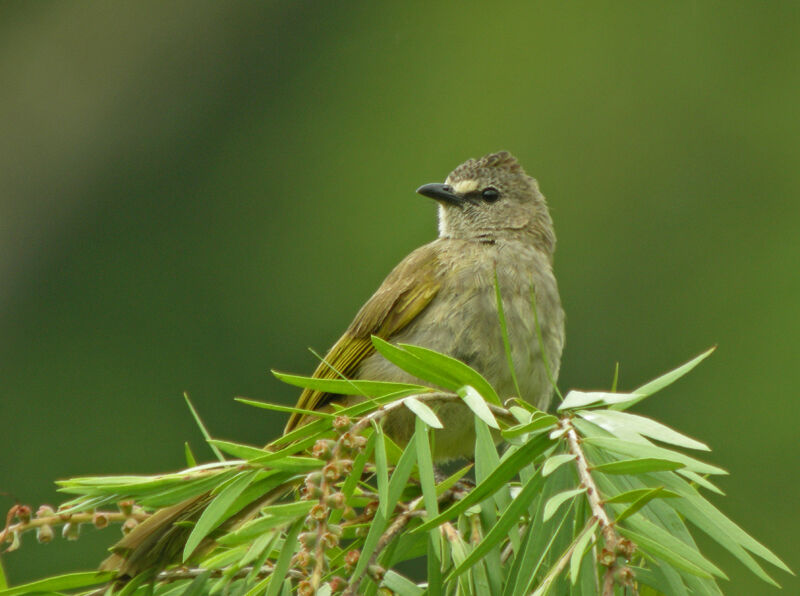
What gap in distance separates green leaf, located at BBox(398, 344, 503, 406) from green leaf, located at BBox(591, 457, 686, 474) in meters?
0.32

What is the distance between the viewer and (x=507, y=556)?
85.3 inches

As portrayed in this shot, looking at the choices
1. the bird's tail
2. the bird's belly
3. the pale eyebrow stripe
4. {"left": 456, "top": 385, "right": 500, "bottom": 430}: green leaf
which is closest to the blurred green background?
the pale eyebrow stripe

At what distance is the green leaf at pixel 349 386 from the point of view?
204 cm

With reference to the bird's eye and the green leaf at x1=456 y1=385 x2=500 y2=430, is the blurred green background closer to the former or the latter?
the bird's eye

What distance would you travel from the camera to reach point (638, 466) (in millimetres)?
1822

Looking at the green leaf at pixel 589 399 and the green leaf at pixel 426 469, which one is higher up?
the green leaf at pixel 589 399

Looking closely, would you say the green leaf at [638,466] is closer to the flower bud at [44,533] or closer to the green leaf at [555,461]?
the green leaf at [555,461]

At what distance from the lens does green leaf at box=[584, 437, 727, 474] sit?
1884 millimetres

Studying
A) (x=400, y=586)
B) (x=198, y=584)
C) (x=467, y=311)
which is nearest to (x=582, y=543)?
(x=400, y=586)

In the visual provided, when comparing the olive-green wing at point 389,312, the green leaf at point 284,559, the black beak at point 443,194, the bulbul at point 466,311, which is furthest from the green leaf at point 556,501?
the black beak at point 443,194

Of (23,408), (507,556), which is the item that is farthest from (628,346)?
(507,556)

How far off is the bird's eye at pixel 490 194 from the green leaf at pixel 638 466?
10.3ft

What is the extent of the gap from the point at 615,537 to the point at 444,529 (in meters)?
0.53

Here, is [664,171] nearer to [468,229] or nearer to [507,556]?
[468,229]
